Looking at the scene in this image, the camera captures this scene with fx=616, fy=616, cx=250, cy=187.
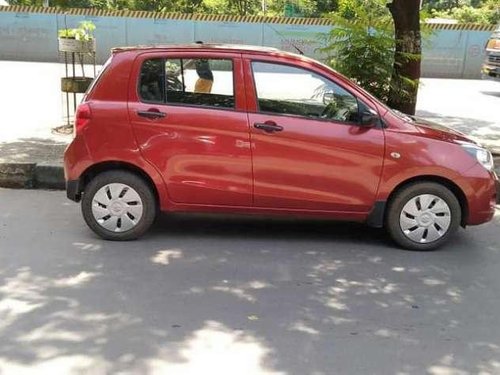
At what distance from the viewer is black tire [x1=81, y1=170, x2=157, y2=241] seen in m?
5.35

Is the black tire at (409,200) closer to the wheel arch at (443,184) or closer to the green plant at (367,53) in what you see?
the wheel arch at (443,184)

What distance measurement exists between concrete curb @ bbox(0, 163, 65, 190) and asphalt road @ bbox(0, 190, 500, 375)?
1191mm

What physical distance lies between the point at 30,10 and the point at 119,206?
20.5 m

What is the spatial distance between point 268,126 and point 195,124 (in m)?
0.62

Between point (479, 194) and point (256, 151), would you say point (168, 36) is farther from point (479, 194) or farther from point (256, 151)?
point (479, 194)

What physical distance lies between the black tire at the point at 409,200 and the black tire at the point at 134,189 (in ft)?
6.88

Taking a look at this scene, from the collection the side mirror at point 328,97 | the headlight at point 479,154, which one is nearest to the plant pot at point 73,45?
the side mirror at point 328,97

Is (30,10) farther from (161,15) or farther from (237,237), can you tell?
(237,237)

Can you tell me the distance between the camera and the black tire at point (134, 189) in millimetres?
5352

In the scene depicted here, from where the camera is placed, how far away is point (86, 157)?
5.30 metres

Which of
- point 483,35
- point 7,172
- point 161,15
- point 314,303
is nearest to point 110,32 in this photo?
point 161,15

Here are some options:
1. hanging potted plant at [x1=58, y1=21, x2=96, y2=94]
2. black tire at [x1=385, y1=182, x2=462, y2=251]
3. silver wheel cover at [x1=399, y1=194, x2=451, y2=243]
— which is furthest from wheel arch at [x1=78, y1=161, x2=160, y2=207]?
hanging potted plant at [x1=58, y1=21, x2=96, y2=94]

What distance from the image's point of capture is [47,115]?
10.9 meters

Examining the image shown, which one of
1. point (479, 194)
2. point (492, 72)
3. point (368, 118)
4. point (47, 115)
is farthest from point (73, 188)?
point (492, 72)
